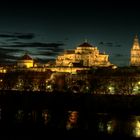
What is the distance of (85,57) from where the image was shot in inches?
5221

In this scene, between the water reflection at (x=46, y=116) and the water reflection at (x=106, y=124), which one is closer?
the water reflection at (x=106, y=124)

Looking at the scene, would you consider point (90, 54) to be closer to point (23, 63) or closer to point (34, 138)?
point (23, 63)

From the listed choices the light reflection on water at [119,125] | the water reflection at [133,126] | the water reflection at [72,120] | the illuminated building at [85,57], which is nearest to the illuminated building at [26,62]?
the illuminated building at [85,57]

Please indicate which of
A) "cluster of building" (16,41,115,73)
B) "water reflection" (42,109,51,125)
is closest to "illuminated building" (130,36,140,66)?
"cluster of building" (16,41,115,73)

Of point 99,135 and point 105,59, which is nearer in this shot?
point 99,135

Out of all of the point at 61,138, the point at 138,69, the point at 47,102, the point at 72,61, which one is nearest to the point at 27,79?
the point at 138,69

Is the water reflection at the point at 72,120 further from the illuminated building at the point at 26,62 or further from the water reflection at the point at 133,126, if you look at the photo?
the illuminated building at the point at 26,62

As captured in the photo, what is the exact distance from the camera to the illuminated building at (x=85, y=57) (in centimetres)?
13262

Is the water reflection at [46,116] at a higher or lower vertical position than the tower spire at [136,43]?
lower

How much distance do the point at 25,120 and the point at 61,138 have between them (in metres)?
7.47

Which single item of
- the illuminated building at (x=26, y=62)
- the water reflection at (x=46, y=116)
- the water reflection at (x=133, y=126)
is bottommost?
the water reflection at (x=133, y=126)

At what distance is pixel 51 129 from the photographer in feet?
137

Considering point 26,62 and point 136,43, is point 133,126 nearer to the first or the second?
point 26,62

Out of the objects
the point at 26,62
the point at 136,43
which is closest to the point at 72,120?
the point at 26,62
